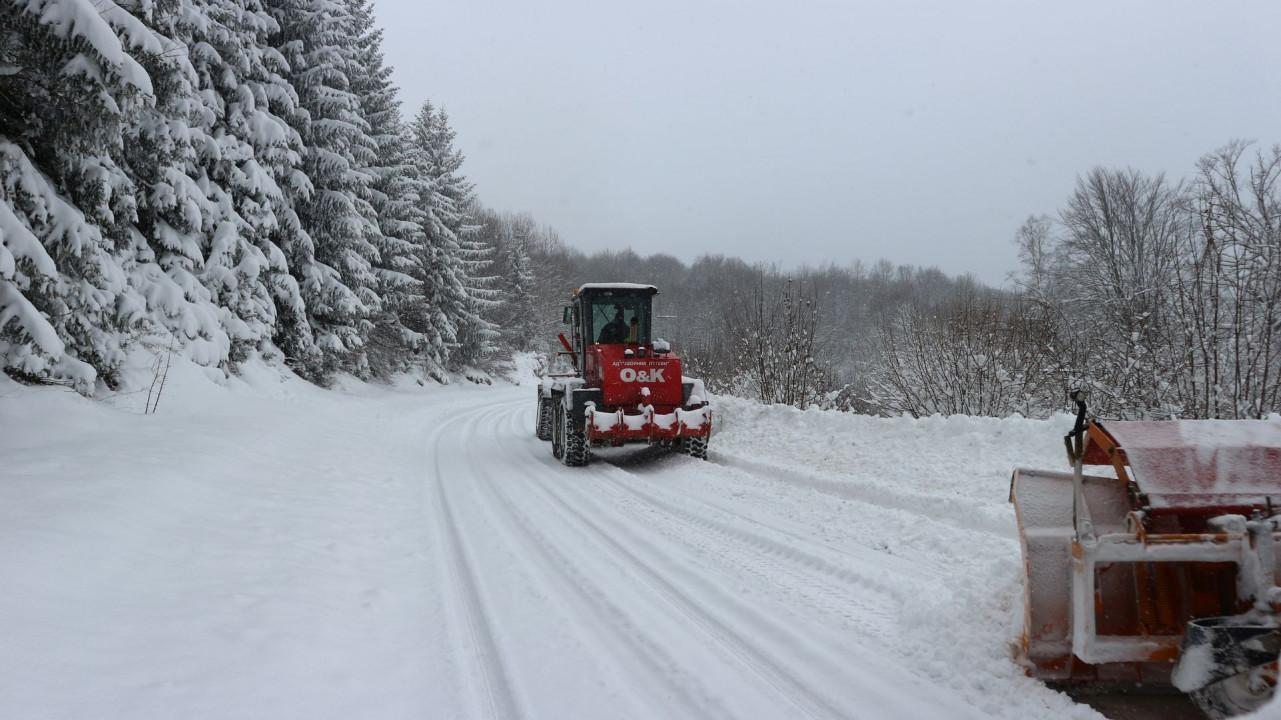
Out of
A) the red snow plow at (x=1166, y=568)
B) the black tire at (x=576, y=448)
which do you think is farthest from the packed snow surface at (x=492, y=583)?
the black tire at (x=576, y=448)

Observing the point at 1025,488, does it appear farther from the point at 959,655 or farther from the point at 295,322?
the point at 295,322

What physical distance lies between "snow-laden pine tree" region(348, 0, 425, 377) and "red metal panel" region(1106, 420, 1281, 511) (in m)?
21.8

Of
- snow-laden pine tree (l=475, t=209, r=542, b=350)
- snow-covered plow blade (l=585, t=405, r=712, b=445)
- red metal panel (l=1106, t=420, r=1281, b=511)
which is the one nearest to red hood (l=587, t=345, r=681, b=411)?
snow-covered plow blade (l=585, t=405, r=712, b=445)

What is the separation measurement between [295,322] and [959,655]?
692 inches

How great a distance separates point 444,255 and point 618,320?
62.0 ft

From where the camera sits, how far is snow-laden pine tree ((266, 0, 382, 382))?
17047 millimetres

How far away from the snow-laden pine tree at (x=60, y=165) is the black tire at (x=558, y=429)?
6065 millimetres

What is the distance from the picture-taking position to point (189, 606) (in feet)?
11.7

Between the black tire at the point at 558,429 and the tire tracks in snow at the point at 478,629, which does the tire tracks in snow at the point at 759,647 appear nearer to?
the tire tracks in snow at the point at 478,629

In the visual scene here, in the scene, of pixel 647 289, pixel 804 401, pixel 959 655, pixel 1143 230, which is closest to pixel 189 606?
pixel 959 655

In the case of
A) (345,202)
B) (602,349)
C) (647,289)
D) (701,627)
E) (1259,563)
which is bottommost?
(701,627)

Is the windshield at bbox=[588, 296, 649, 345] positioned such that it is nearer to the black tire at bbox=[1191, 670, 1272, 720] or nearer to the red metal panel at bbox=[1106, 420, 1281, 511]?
the red metal panel at bbox=[1106, 420, 1281, 511]

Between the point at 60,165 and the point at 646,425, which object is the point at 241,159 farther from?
the point at 646,425

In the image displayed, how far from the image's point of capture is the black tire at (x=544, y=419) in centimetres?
1289
